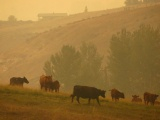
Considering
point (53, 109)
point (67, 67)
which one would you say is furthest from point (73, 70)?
point (53, 109)

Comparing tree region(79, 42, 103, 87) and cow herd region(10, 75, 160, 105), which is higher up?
tree region(79, 42, 103, 87)

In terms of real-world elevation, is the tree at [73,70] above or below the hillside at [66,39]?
below

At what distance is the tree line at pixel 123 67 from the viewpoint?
65.0 meters

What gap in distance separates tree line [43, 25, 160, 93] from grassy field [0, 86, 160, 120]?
3892 centimetres

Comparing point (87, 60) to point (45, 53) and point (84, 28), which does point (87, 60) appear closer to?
point (45, 53)

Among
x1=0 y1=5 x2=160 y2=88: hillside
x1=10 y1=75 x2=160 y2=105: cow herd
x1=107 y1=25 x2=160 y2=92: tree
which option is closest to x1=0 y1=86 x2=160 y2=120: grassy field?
x1=10 y1=75 x2=160 y2=105: cow herd

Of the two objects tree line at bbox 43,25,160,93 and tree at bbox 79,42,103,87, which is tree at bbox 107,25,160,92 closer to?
tree line at bbox 43,25,160,93

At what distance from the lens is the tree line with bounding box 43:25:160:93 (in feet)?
213

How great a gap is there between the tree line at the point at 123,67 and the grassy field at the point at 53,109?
1532 inches

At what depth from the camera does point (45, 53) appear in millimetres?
111812

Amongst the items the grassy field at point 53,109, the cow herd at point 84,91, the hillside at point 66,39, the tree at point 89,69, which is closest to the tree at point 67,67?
the tree at point 89,69

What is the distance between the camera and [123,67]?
65.9 metres

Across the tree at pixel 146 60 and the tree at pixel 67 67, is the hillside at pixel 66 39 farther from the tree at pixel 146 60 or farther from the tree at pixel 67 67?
the tree at pixel 146 60

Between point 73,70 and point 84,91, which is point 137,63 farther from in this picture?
point 84,91
